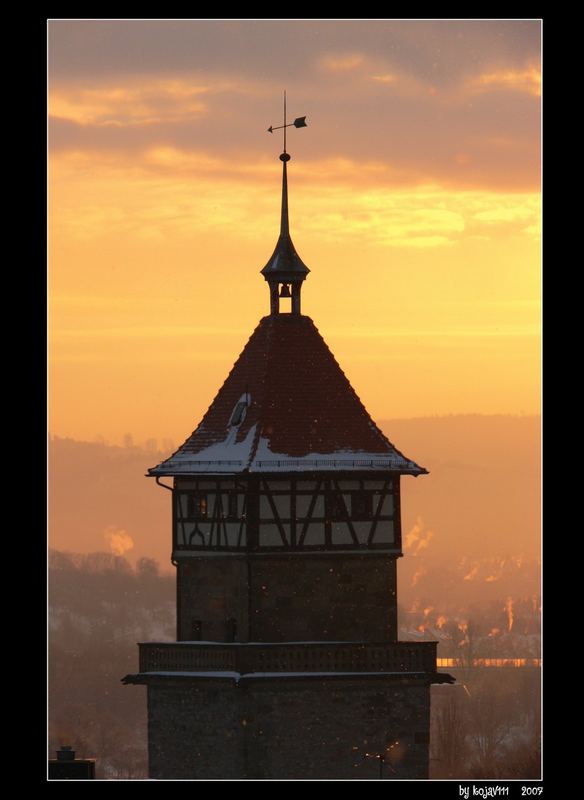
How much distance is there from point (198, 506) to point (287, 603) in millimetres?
3121

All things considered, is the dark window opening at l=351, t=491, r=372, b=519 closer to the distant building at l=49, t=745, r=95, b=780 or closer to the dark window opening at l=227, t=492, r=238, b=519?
the dark window opening at l=227, t=492, r=238, b=519

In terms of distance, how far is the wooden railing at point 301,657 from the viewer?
6159cm

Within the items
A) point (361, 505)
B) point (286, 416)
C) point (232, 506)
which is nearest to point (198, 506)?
point (232, 506)

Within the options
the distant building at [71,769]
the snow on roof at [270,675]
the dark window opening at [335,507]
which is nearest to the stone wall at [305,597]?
the dark window opening at [335,507]

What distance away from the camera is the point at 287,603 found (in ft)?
205

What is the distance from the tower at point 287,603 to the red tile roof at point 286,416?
0.15ft

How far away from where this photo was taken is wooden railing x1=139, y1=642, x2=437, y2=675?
61.6 metres

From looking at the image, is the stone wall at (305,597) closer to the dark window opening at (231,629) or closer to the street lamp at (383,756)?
the dark window opening at (231,629)

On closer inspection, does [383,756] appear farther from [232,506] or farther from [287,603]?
[232,506]

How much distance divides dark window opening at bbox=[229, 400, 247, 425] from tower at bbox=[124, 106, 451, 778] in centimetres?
5

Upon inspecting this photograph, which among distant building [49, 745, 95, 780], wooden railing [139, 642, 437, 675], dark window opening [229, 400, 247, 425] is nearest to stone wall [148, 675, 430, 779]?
wooden railing [139, 642, 437, 675]
